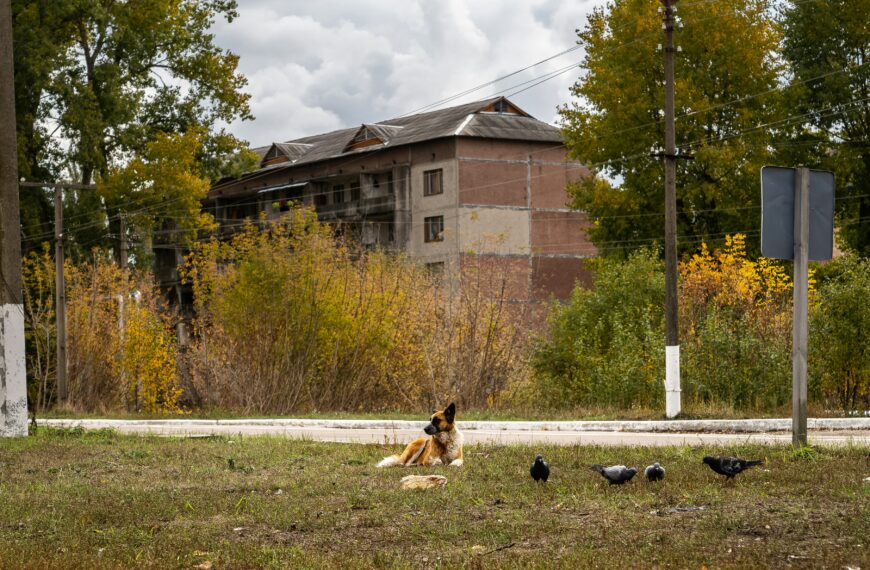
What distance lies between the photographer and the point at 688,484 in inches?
382

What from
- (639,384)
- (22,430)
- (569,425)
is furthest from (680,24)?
(22,430)

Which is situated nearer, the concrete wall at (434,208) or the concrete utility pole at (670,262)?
the concrete utility pole at (670,262)

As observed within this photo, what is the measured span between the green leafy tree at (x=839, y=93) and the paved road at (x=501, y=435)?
23.1 m

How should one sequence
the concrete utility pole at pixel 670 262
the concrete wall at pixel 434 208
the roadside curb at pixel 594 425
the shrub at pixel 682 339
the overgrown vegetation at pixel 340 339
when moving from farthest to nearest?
the concrete wall at pixel 434 208
the overgrown vegetation at pixel 340 339
the shrub at pixel 682 339
the concrete utility pole at pixel 670 262
the roadside curb at pixel 594 425

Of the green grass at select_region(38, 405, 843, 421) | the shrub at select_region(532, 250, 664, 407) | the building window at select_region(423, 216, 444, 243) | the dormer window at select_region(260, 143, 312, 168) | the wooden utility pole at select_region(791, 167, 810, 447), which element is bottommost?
the green grass at select_region(38, 405, 843, 421)

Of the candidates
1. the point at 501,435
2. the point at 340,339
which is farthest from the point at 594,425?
the point at 340,339

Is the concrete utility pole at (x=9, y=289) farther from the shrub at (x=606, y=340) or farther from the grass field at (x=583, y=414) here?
the shrub at (x=606, y=340)

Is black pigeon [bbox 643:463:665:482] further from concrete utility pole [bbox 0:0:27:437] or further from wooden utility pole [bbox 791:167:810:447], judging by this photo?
concrete utility pole [bbox 0:0:27:437]

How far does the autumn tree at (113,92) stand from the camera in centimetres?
4081

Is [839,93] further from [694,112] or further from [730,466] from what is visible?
[730,466]

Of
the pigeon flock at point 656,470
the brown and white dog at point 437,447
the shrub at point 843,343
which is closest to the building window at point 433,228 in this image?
the shrub at point 843,343

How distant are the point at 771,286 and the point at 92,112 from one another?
25.6 metres

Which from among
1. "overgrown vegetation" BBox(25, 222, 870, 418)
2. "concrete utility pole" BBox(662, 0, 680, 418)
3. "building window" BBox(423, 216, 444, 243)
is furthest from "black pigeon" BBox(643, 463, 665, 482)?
"building window" BBox(423, 216, 444, 243)

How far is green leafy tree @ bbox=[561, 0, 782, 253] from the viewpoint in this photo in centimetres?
3984
